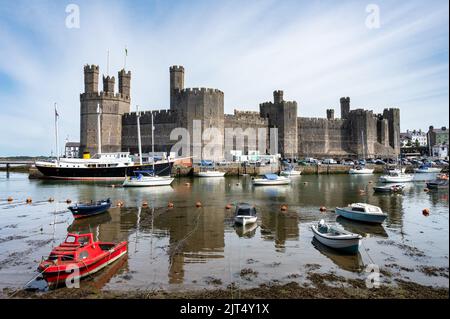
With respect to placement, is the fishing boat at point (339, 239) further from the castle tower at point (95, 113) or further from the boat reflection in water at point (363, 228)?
the castle tower at point (95, 113)

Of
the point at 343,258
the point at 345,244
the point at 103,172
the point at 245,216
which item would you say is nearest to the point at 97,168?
the point at 103,172

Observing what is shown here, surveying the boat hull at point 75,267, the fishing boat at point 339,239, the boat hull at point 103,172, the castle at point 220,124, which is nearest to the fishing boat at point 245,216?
the fishing boat at point 339,239

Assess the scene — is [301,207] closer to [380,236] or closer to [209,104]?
[380,236]

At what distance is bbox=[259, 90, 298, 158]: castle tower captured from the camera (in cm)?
5441

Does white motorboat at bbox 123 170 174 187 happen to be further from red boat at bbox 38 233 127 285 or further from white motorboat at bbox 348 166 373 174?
white motorboat at bbox 348 166 373 174

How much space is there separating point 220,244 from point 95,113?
40.5 metres

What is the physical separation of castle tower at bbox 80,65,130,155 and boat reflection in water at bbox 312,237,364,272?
41649 millimetres

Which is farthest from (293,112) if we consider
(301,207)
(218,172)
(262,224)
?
(262,224)

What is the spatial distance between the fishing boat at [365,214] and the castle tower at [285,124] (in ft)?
131

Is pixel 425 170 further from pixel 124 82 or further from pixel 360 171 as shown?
pixel 124 82

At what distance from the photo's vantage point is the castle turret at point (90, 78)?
46.8m

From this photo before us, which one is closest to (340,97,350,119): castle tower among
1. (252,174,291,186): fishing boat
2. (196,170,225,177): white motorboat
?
(196,170,225,177): white motorboat
